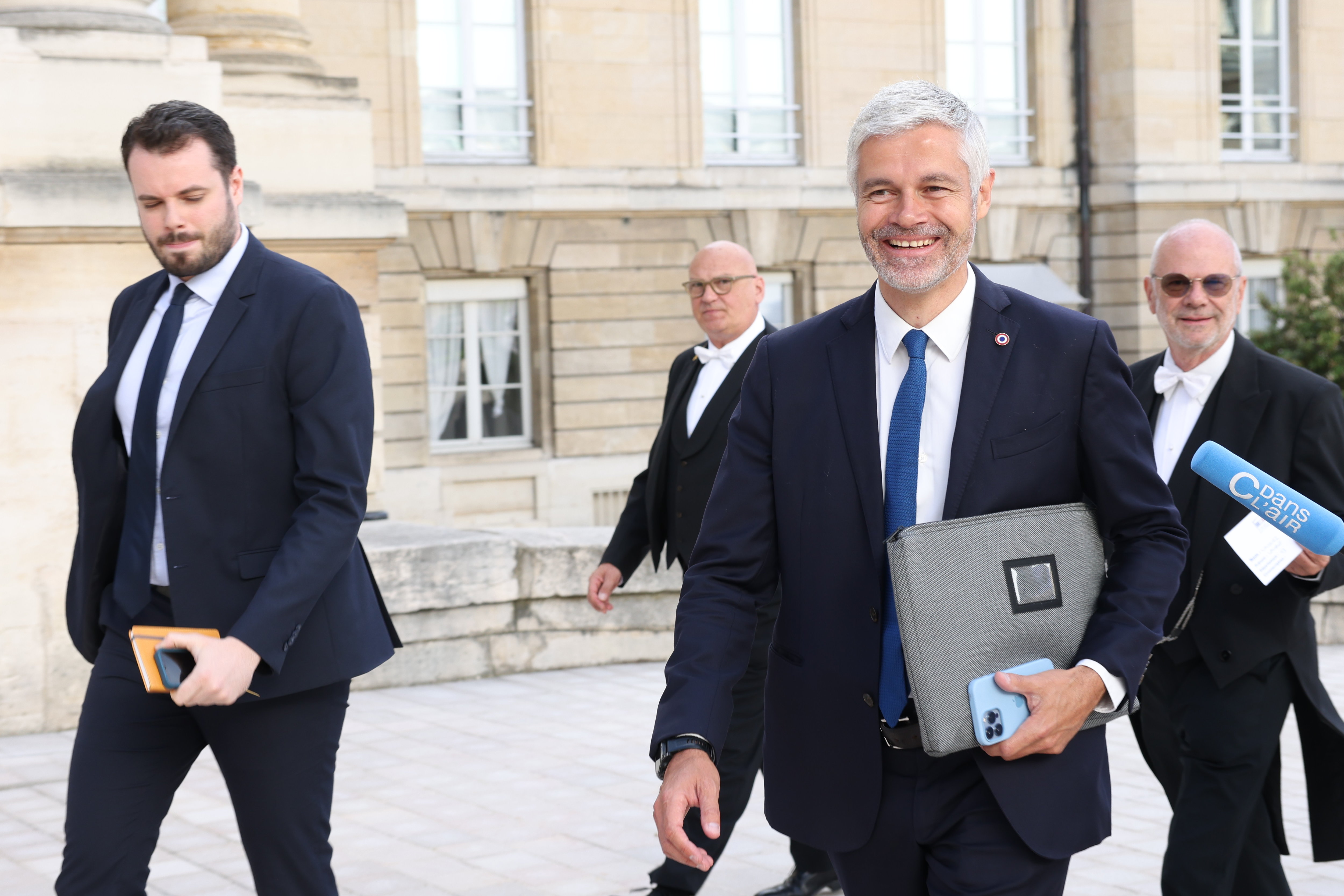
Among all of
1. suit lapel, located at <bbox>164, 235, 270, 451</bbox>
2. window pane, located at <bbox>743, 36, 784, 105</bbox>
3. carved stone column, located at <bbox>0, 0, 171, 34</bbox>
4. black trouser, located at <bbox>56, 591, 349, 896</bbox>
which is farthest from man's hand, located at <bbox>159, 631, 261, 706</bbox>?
window pane, located at <bbox>743, 36, 784, 105</bbox>

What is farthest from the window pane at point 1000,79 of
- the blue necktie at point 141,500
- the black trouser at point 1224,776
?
the blue necktie at point 141,500

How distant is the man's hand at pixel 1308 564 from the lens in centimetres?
351

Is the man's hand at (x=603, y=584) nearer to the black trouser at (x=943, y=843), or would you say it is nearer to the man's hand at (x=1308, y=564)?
the man's hand at (x=1308, y=564)

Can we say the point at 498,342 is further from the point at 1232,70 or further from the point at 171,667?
the point at 171,667

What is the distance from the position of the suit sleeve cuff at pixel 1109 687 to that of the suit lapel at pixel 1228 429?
1.54 metres

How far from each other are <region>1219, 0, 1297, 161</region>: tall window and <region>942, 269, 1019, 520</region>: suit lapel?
24.2m

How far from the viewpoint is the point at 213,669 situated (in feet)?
9.41

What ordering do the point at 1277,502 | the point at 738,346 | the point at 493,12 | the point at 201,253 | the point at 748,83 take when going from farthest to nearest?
the point at 748,83, the point at 493,12, the point at 738,346, the point at 201,253, the point at 1277,502

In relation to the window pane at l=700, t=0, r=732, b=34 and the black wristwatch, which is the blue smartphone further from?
the window pane at l=700, t=0, r=732, b=34

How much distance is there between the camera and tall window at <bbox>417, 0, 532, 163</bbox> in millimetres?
20938

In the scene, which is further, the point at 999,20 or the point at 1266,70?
the point at 1266,70

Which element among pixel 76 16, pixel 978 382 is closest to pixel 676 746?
pixel 978 382

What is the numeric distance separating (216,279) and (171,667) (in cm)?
79

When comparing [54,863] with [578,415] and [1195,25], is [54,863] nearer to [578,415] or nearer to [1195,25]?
[578,415]
